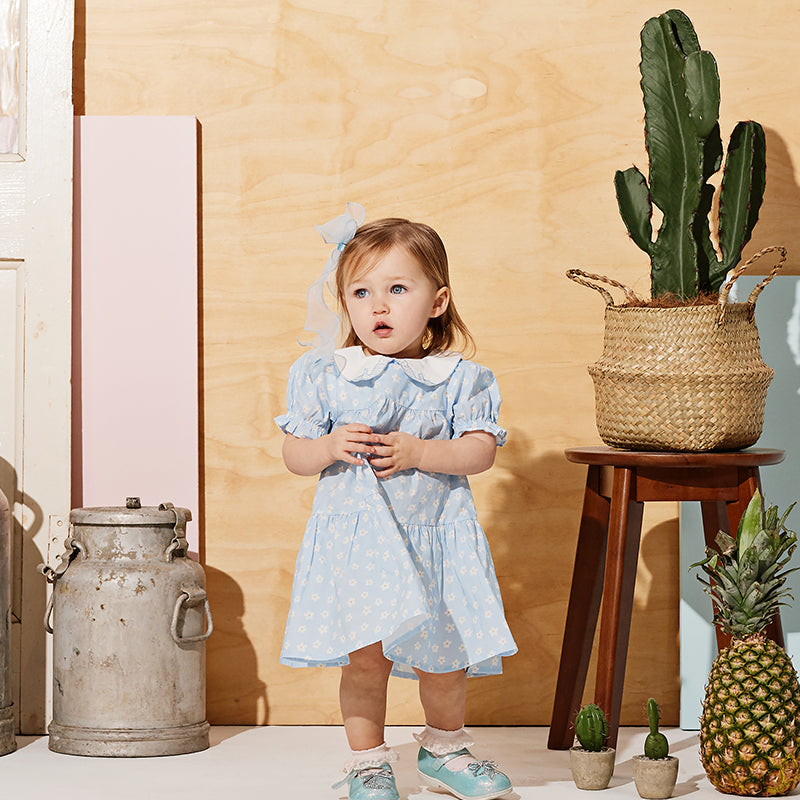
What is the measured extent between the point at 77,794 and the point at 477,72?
1.61 m

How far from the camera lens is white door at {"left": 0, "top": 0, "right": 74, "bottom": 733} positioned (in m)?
2.23

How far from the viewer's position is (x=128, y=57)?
234 cm

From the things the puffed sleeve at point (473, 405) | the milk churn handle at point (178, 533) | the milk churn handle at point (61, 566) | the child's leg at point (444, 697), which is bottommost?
the child's leg at point (444, 697)

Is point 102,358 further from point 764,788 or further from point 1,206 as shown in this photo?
point 764,788

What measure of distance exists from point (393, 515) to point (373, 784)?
415 mm

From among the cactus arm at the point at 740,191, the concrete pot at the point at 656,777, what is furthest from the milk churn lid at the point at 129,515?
the cactus arm at the point at 740,191

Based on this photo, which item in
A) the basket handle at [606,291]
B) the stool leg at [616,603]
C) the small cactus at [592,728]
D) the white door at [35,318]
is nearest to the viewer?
the small cactus at [592,728]

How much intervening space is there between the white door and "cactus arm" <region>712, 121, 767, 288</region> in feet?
4.27

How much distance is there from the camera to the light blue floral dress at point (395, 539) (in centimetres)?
168

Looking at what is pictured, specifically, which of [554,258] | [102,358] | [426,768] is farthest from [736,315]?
[102,358]

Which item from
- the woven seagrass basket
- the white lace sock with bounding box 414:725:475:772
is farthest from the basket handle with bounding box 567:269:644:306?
the white lace sock with bounding box 414:725:475:772

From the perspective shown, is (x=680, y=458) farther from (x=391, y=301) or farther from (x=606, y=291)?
(x=391, y=301)

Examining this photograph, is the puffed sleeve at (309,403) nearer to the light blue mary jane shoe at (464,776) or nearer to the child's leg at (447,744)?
the child's leg at (447,744)

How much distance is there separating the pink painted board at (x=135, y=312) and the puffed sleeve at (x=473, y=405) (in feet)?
2.32
